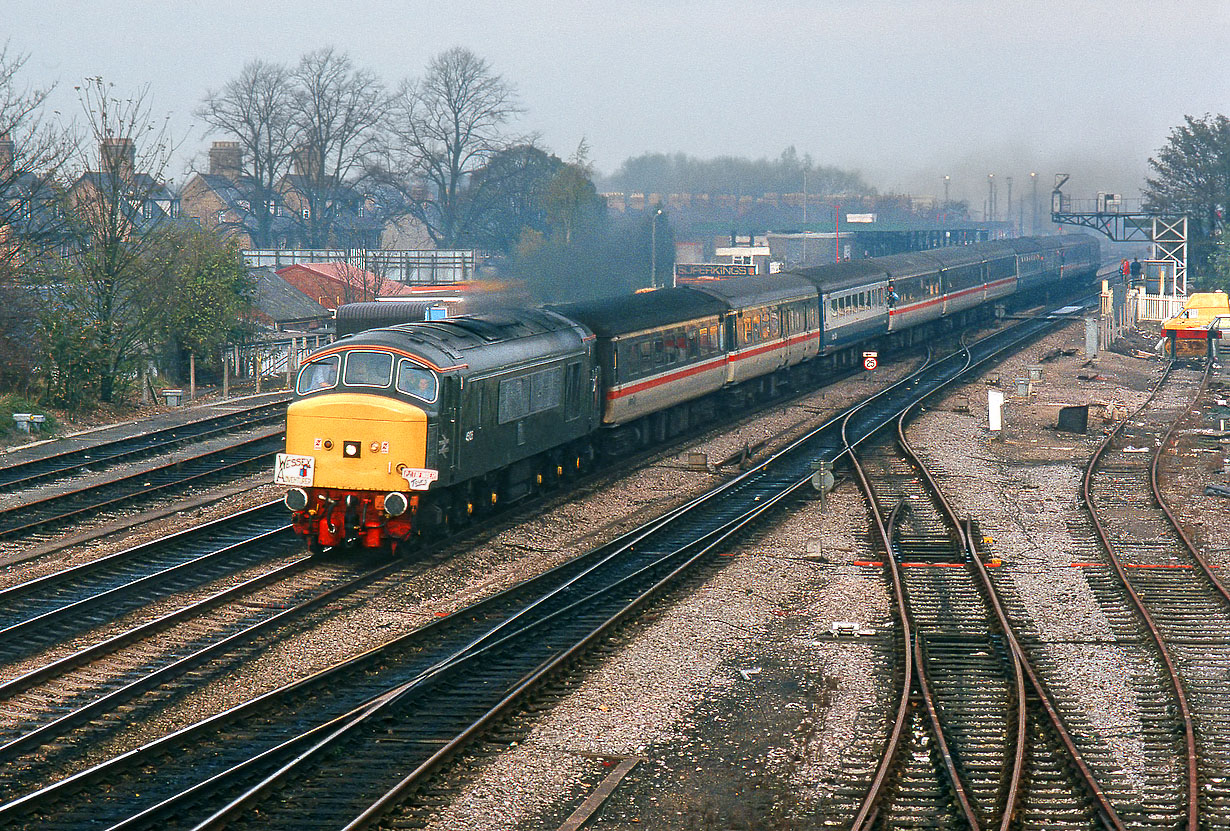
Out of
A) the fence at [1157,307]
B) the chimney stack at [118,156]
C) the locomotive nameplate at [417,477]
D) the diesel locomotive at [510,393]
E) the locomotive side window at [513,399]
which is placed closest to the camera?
the locomotive nameplate at [417,477]

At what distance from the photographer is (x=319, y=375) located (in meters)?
18.1

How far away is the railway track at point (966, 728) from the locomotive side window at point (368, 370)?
24.3 ft

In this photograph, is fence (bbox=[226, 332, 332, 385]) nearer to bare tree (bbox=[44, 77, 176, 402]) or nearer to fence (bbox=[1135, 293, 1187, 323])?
bare tree (bbox=[44, 77, 176, 402])

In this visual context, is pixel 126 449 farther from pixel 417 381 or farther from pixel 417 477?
pixel 417 477

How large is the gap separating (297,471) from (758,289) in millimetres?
20077

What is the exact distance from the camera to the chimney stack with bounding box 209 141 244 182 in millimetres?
95000

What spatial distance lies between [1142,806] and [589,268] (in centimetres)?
5003

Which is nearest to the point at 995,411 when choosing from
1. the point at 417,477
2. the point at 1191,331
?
the point at 417,477

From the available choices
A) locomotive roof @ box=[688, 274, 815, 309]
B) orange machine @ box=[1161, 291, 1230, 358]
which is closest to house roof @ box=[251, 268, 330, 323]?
locomotive roof @ box=[688, 274, 815, 309]

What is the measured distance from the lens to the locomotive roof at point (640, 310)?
25125mm

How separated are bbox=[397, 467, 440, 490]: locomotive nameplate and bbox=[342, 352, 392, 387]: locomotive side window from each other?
1247 mm

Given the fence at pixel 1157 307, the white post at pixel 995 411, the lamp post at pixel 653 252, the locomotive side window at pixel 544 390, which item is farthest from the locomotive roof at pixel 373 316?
the fence at pixel 1157 307

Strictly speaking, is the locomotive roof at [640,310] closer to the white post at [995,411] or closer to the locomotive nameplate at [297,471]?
the white post at [995,411]

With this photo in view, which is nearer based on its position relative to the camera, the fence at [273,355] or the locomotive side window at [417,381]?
the locomotive side window at [417,381]
